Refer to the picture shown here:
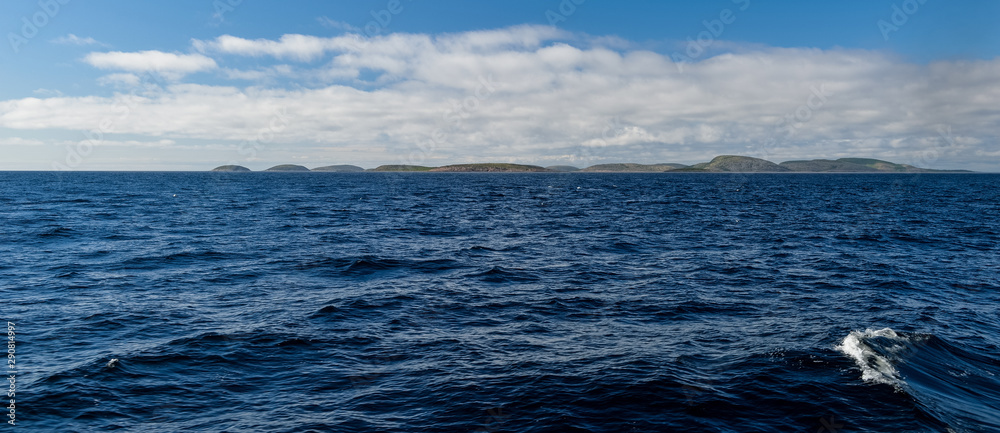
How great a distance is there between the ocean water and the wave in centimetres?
8

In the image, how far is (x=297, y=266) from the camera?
34312 millimetres

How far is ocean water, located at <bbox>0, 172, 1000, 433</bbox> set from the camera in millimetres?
14375

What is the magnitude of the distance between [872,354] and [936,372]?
1686 millimetres

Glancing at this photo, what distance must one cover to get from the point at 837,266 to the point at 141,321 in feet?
123

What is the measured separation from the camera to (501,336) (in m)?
20.7

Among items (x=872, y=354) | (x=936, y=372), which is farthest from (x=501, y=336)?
(x=936, y=372)

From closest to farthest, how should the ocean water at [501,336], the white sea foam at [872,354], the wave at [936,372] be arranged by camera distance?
the ocean water at [501,336] → the wave at [936,372] → the white sea foam at [872,354]

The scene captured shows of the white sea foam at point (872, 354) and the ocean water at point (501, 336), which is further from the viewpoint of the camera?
the white sea foam at point (872, 354)

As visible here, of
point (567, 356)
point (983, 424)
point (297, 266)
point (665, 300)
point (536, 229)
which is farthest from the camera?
point (536, 229)

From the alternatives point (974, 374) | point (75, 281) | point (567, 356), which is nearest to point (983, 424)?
point (974, 374)

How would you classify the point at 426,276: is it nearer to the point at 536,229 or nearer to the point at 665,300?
the point at 665,300

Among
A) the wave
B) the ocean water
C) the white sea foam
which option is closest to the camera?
the ocean water

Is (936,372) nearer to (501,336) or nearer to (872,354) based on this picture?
(872,354)

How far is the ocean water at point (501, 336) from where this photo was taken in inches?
566
